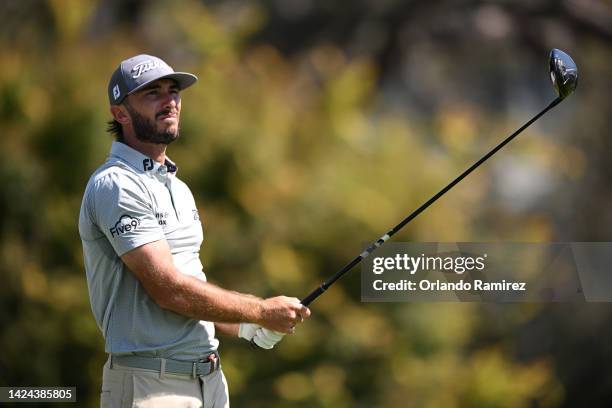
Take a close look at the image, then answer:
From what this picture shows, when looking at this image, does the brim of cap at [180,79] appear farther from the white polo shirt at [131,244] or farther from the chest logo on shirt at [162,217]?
the chest logo on shirt at [162,217]

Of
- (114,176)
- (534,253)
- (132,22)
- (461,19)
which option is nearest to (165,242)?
(114,176)

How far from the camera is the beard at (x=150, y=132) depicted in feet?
8.80

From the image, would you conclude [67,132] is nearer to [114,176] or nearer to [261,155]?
[261,155]

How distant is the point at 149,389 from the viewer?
2.56m

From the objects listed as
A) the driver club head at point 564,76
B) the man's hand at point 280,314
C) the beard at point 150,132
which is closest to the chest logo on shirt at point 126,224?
the beard at point 150,132

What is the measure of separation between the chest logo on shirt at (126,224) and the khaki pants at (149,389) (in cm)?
36

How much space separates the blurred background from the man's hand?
3086 mm

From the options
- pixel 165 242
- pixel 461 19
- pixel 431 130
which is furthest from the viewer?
pixel 461 19

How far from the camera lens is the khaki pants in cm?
256

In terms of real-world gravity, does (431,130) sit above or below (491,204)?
above

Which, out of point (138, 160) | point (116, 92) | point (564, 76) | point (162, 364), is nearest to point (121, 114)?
point (116, 92)

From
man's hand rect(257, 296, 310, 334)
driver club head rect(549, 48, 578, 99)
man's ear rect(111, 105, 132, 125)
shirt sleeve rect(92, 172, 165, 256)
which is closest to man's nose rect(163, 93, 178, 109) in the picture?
man's ear rect(111, 105, 132, 125)

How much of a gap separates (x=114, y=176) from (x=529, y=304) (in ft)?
14.9

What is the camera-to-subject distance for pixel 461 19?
25.6 ft
